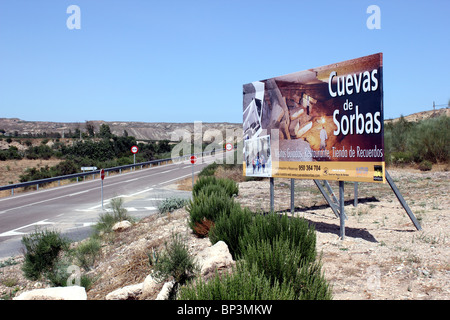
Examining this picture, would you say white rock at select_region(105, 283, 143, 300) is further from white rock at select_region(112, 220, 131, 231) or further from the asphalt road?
white rock at select_region(112, 220, 131, 231)

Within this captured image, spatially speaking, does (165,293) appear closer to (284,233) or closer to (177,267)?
(177,267)

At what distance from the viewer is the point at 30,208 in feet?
Result: 60.0

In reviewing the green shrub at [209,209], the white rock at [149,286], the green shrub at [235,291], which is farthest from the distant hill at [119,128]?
the green shrub at [235,291]

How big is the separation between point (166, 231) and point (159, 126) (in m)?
157

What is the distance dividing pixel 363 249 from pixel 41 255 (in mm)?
6757

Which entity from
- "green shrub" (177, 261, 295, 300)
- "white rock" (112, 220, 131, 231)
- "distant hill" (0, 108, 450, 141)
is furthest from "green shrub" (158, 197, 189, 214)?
"distant hill" (0, 108, 450, 141)

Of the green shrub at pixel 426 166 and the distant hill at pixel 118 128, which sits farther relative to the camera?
the distant hill at pixel 118 128

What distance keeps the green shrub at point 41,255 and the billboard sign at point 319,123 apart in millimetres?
5073

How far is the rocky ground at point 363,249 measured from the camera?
476cm

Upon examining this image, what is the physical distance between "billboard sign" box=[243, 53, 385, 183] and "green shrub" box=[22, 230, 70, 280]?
5073mm

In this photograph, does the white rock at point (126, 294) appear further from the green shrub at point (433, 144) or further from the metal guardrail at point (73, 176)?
the green shrub at point (433, 144)

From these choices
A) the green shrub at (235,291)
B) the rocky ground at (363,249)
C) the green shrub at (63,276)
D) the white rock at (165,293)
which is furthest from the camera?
the green shrub at (63,276)

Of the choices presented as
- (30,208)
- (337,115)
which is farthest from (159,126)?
(337,115)
